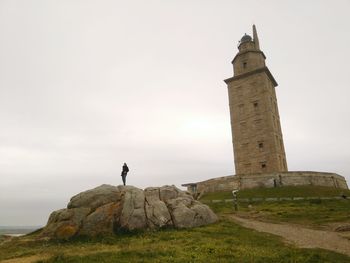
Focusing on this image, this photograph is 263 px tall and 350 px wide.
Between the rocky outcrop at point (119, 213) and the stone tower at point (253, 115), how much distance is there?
29499mm

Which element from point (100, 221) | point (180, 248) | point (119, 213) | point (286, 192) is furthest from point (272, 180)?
point (180, 248)

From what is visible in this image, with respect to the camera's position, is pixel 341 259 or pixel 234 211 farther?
pixel 234 211

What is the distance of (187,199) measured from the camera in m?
28.6

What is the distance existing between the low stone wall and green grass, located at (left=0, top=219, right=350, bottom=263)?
76.6ft

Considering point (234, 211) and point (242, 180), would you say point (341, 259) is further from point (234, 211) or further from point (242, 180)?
point (242, 180)

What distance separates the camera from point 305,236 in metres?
21.3

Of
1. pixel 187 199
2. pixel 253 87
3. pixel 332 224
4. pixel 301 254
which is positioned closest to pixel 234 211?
pixel 187 199

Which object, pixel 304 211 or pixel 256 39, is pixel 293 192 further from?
pixel 256 39

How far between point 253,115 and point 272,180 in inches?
580

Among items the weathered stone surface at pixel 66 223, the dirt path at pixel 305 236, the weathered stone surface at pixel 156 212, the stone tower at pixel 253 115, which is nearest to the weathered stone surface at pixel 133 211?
the weathered stone surface at pixel 156 212

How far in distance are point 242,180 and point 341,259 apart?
33.0 metres

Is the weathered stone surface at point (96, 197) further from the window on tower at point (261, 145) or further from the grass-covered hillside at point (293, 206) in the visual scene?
the window on tower at point (261, 145)

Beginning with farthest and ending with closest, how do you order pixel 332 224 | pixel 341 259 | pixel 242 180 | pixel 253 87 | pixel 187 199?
pixel 253 87
pixel 242 180
pixel 187 199
pixel 332 224
pixel 341 259

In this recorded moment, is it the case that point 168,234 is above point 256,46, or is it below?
below
